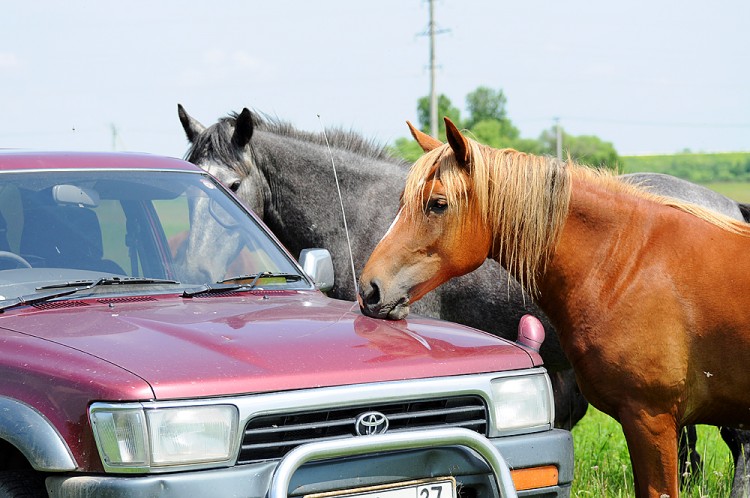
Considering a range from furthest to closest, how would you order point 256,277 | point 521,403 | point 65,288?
point 256,277, point 65,288, point 521,403

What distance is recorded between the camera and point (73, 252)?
3732 mm

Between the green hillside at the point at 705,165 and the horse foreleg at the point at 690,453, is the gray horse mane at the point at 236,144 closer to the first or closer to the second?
the horse foreleg at the point at 690,453

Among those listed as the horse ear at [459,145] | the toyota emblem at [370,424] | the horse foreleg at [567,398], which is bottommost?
the horse foreleg at [567,398]

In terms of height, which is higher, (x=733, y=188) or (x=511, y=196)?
(x=511, y=196)

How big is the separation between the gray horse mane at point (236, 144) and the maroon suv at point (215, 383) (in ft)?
9.60

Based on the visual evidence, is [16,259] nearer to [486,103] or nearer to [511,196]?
[511,196]

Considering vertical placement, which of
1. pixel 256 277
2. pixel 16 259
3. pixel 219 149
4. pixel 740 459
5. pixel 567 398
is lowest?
pixel 567 398

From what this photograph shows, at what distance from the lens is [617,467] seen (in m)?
5.71

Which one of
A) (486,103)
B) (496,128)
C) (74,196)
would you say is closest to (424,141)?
(74,196)

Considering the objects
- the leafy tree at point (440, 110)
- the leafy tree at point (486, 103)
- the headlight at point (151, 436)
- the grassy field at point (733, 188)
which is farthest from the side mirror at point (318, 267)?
the leafy tree at point (486, 103)

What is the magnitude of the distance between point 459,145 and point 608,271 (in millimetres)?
890

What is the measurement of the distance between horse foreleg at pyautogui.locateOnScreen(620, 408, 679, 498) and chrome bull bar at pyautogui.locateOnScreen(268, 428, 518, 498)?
1302 mm

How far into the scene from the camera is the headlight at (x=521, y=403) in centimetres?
322

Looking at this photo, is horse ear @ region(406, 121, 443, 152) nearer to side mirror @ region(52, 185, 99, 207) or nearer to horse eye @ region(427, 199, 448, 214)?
horse eye @ region(427, 199, 448, 214)
